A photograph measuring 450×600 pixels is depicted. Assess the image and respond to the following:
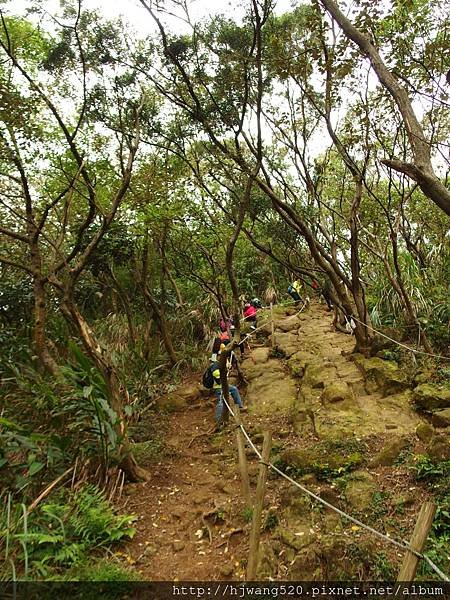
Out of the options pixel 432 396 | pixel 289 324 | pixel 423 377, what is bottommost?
pixel 432 396

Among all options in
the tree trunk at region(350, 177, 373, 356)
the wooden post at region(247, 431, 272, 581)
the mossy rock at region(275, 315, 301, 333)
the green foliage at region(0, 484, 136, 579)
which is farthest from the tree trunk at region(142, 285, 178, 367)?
the wooden post at region(247, 431, 272, 581)

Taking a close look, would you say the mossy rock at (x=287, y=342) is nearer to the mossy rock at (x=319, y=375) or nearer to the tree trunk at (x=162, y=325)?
the mossy rock at (x=319, y=375)

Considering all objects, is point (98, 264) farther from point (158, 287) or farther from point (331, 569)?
point (331, 569)

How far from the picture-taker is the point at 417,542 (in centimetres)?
192

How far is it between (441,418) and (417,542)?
3.72 metres

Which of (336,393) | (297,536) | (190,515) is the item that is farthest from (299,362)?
(297,536)

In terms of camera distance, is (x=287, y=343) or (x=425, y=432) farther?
(x=287, y=343)

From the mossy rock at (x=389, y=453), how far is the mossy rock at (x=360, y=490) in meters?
0.26

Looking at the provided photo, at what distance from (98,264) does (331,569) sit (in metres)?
7.49

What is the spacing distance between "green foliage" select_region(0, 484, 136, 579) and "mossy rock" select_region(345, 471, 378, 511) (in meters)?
2.34

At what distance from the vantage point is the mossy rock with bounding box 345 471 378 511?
4.12 meters

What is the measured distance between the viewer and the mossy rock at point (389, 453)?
15.5ft

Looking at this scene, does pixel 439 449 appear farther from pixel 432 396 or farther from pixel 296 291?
pixel 296 291

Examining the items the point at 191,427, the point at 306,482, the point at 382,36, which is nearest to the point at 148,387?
the point at 191,427
